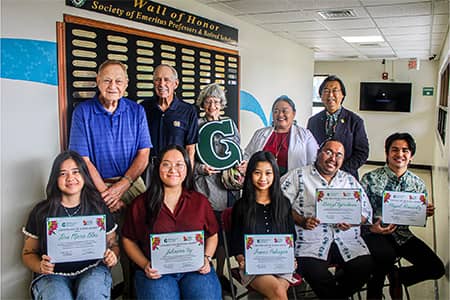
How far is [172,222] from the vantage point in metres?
2.17

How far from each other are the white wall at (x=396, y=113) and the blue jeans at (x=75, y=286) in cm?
783

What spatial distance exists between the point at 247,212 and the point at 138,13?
1.79 metres

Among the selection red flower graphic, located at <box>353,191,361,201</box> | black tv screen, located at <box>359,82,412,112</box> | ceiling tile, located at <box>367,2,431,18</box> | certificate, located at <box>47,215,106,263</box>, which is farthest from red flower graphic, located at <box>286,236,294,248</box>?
black tv screen, located at <box>359,82,412,112</box>

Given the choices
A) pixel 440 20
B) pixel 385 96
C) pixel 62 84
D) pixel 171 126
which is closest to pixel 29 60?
pixel 62 84

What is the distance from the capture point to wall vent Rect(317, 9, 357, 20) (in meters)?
3.93

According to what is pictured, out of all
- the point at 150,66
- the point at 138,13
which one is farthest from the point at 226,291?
the point at 138,13

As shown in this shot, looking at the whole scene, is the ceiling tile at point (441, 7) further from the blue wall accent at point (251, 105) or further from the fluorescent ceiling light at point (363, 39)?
the blue wall accent at point (251, 105)

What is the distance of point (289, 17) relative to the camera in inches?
169

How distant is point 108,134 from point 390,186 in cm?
180

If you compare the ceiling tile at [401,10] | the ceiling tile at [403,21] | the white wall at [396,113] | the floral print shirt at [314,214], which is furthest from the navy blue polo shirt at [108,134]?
the white wall at [396,113]

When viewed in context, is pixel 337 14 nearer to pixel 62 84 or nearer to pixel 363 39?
pixel 363 39

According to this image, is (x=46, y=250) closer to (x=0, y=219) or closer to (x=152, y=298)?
(x=0, y=219)

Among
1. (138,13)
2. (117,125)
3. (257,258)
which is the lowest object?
(257,258)

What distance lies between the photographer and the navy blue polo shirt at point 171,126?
2.67 meters
